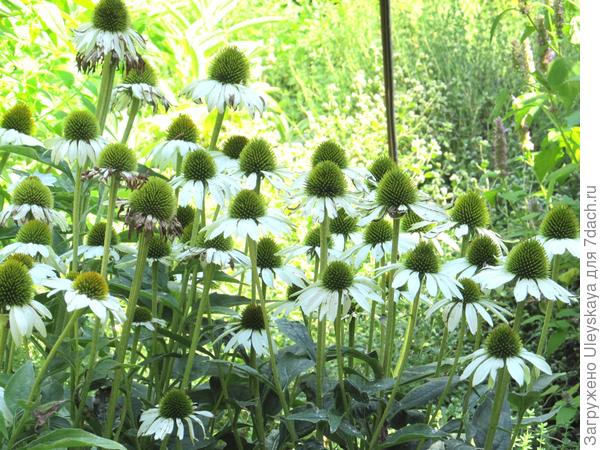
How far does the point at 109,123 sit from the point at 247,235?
2.48ft

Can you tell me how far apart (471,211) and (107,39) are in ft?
1.94

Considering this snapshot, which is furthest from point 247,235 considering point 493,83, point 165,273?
point 493,83

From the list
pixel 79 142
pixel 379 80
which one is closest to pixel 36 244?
pixel 79 142

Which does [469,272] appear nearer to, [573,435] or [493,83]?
[573,435]

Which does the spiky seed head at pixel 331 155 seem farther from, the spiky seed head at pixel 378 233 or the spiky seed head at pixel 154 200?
the spiky seed head at pixel 154 200

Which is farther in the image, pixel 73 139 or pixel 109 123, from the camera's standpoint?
pixel 109 123

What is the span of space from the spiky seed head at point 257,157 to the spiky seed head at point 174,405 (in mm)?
335

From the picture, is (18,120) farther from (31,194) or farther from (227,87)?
(227,87)

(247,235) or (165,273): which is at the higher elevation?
(247,235)

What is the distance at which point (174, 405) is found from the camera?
4.30ft

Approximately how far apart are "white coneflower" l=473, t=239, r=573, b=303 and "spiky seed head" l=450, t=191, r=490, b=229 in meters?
0.14

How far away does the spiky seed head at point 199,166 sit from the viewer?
1.38 metres

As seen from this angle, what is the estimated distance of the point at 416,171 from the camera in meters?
3.28

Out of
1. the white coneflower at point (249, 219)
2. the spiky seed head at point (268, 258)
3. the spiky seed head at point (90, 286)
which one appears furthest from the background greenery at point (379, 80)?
the spiky seed head at point (90, 286)
